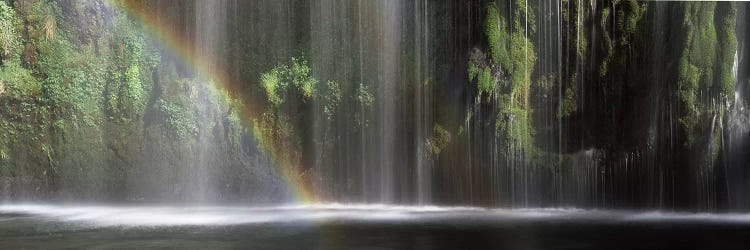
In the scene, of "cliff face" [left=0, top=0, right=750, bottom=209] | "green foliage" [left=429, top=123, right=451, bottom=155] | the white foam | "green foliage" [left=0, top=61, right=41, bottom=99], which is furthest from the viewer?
"green foliage" [left=0, top=61, right=41, bottom=99]

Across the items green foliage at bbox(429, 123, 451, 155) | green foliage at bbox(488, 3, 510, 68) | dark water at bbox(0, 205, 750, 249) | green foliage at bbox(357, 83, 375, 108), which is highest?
green foliage at bbox(488, 3, 510, 68)

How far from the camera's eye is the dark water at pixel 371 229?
13.0 m

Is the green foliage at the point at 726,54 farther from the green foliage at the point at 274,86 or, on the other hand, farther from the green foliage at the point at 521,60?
the green foliage at the point at 274,86

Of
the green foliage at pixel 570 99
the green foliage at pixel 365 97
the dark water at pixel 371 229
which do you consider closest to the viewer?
the dark water at pixel 371 229

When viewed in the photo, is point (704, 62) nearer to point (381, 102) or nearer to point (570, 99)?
point (570, 99)

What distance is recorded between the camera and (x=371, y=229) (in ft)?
48.4

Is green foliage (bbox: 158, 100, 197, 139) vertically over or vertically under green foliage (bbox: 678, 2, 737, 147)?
under

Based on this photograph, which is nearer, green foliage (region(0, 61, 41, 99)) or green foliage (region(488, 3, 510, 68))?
green foliage (region(488, 3, 510, 68))

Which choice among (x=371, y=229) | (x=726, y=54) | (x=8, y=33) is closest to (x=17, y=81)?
(x=8, y=33)

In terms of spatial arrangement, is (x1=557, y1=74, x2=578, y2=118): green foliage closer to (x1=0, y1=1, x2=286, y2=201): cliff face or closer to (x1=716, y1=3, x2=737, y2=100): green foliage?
(x1=716, y1=3, x2=737, y2=100): green foliage

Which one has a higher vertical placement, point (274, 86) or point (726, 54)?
point (726, 54)

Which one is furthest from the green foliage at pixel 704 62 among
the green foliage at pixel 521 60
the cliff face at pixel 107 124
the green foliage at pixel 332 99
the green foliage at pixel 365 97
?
the cliff face at pixel 107 124

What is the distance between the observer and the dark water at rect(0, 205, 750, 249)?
12991mm

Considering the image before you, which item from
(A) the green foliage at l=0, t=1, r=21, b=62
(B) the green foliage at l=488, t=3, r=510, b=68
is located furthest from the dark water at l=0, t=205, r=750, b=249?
(A) the green foliage at l=0, t=1, r=21, b=62
